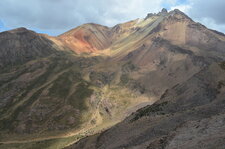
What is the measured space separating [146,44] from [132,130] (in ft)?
411

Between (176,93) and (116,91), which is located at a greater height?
(116,91)

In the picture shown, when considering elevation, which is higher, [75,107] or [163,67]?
[163,67]

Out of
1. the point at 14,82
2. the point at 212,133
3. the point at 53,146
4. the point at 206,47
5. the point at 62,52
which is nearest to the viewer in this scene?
the point at 212,133

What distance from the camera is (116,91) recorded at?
399 ft

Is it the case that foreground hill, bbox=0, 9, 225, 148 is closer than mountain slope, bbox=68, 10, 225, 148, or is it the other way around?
mountain slope, bbox=68, 10, 225, 148

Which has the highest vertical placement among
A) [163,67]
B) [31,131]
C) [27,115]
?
[163,67]

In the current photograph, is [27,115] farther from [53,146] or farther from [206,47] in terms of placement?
[206,47]

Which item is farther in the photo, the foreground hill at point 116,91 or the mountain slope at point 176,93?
the foreground hill at point 116,91

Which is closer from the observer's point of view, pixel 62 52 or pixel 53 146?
pixel 53 146

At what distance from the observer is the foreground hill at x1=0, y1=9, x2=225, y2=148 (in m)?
40.6

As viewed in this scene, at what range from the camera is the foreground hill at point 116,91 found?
133ft

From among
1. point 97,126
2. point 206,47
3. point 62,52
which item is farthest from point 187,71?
point 62,52

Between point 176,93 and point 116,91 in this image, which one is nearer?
point 176,93

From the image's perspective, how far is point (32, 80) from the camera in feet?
401
